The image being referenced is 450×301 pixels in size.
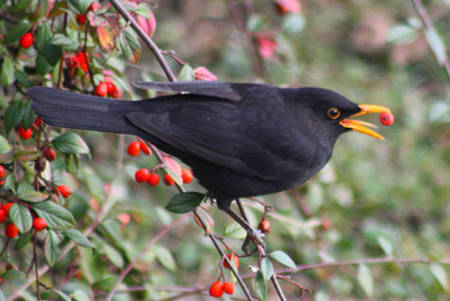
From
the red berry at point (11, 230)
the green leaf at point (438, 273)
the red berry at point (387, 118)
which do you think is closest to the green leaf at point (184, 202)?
the red berry at point (11, 230)

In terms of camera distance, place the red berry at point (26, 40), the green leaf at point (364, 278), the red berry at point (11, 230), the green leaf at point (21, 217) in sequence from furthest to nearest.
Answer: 1. the green leaf at point (364, 278)
2. the red berry at point (26, 40)
3. the red berry at point (11, 230)
4. the green leaf at point (21, 217)

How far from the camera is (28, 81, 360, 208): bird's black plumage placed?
117 inches

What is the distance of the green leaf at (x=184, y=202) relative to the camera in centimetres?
280

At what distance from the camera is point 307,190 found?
4.43 meters

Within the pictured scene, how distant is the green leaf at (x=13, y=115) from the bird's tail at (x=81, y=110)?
107mm

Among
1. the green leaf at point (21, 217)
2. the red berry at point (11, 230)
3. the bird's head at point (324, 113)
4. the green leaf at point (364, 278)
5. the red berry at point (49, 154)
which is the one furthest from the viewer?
the green leaf at point (364, 278)

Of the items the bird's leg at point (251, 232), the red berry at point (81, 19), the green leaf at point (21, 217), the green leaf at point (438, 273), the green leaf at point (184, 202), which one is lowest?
the green leaf at point (438, 273)

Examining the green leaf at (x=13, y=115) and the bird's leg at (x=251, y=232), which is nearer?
the green leaf at (x=13, y=115)

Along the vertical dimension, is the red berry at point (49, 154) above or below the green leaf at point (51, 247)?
above

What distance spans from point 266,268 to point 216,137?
2.52 feet

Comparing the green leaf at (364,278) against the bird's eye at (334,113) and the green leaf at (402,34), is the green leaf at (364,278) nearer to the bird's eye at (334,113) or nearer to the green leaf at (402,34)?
the bird's eye at (334,113)

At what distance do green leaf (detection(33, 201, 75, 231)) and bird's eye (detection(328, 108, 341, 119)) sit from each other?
151 cm

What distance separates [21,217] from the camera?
102 inches

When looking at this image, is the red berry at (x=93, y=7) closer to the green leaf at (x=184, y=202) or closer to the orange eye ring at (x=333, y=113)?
the green leaf at (x=184, y=202)
